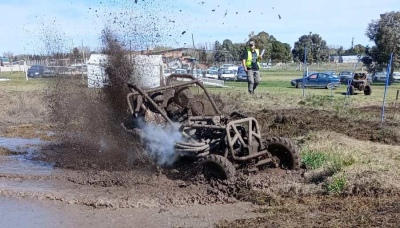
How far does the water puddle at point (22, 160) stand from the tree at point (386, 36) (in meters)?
32.3

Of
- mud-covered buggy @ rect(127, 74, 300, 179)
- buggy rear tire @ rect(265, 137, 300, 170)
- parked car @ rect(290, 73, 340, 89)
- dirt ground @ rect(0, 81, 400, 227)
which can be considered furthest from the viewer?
parked car @ rect(290, 73, 340, 89)

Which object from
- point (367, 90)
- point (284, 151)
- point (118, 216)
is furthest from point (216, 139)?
point (367, 90)

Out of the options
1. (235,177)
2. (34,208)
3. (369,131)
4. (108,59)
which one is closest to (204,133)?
(235,177)

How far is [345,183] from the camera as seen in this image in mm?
6914

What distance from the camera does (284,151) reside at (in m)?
8.25

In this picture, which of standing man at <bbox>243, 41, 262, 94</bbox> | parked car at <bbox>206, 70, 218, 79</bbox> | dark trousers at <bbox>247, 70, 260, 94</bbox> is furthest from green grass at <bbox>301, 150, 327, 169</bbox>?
parked car at <bbox>206, 70, 218, 79</bbox>

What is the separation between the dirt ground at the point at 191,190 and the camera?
6082 mm

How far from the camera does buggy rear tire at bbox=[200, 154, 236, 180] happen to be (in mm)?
7363

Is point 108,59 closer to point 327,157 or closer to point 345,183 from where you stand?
point 327,157

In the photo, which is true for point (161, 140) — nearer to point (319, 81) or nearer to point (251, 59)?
point (251, 59)

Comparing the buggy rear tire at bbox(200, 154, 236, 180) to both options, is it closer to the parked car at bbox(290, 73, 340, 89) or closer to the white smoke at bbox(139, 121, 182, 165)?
the white smoke at bbox(139, 121, 182, 165)

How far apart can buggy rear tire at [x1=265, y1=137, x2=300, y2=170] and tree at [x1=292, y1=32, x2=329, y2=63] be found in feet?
171

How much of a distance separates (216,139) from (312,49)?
5808 cm

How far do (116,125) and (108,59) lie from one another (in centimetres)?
238
